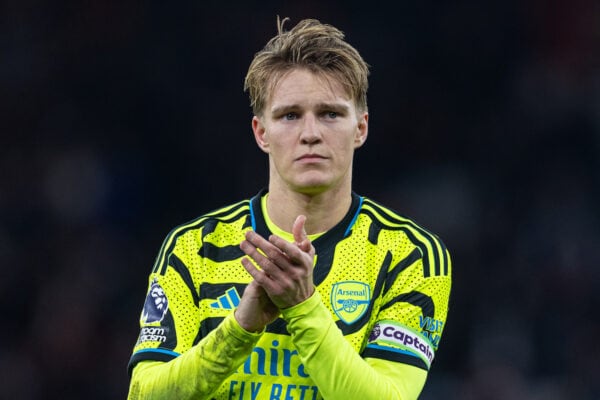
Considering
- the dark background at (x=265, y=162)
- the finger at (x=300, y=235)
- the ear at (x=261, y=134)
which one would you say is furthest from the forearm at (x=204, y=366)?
the dark background at (x=265, y=162)

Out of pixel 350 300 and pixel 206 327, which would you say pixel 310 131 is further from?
pixel 206 327

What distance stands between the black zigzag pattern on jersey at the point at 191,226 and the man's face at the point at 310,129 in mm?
336

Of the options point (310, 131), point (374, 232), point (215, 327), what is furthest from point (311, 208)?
point (215, 327)

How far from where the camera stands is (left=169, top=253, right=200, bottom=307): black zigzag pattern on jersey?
4.08 meters

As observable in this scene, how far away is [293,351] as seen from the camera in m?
3.96

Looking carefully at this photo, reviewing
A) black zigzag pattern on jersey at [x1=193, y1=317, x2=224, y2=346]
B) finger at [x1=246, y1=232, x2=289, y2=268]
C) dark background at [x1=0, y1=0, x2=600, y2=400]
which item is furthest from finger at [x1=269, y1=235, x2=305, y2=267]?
dark background at [x1=0, y1=0, x2=600, y2=400]

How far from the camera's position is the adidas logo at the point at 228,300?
404cm

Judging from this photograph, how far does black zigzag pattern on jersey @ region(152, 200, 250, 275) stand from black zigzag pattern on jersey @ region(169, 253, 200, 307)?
4cm
